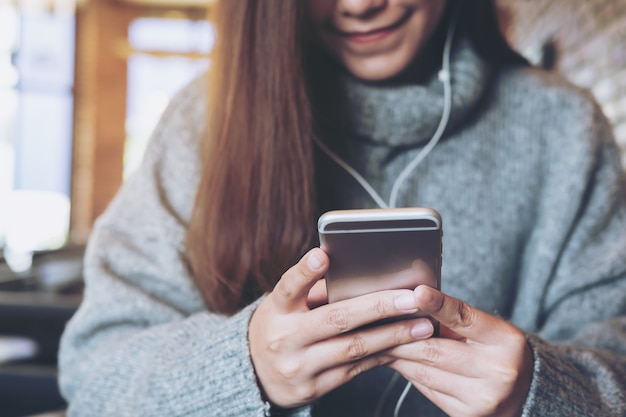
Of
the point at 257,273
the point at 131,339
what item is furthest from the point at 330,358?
the point at 131,339

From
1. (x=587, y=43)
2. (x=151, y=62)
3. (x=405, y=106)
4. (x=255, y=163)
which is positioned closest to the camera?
(x=255, y=163)

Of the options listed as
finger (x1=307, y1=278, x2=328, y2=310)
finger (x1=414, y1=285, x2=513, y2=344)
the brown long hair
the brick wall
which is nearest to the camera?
finger (x1=414, y1=285, x2=513, y2=344)

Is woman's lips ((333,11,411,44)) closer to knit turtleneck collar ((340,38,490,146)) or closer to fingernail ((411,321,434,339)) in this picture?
knit turtleneck collar ((340,38,490,146))

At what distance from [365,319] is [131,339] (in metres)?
0.41

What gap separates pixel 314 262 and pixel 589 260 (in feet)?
1.91

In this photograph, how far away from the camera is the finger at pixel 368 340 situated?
0.59 meters

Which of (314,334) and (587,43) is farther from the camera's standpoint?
(587,43)

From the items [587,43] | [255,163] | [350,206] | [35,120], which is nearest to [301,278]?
[255,163]

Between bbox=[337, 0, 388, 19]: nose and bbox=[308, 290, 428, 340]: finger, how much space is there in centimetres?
49

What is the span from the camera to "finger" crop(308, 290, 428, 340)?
555mm

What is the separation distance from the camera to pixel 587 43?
10.5 feet

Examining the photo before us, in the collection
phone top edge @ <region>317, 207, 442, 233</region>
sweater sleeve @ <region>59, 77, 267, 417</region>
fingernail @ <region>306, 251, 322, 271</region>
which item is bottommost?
sweater sleeve @ <region>59, 77, 267, 417</region>

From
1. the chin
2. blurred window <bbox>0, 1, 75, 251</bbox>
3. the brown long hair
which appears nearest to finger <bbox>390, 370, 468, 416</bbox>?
the brown long hair

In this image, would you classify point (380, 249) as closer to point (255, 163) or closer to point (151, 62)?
point (255, 163)
